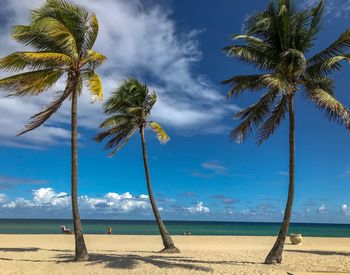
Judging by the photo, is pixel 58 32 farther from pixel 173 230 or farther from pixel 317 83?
pixel 173 230

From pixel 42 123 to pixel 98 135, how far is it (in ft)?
19.8

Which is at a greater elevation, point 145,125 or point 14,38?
point 14,38

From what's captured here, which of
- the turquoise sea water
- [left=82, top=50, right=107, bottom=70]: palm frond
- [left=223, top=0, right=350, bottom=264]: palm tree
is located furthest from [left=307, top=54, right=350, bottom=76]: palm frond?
the turquoise sea water

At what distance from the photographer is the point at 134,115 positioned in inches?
817

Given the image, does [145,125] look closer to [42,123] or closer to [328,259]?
[42,123]

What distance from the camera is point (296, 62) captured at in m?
14.3

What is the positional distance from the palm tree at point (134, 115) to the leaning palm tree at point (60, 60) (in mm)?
4699

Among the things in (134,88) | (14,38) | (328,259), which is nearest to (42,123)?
(14,38)

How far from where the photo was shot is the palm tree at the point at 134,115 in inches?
794

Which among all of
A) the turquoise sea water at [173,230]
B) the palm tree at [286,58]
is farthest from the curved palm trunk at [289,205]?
the turquoise sea water at [173,230]

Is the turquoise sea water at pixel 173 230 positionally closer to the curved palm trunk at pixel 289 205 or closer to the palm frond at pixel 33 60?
the curved palm trunk at pixel 289 205

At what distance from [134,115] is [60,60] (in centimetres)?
695

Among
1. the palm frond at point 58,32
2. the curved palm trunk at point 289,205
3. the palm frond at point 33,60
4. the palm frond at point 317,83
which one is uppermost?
the palm frond at point 58,32

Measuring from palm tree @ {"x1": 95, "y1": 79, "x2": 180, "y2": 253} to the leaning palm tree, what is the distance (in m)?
4.70
